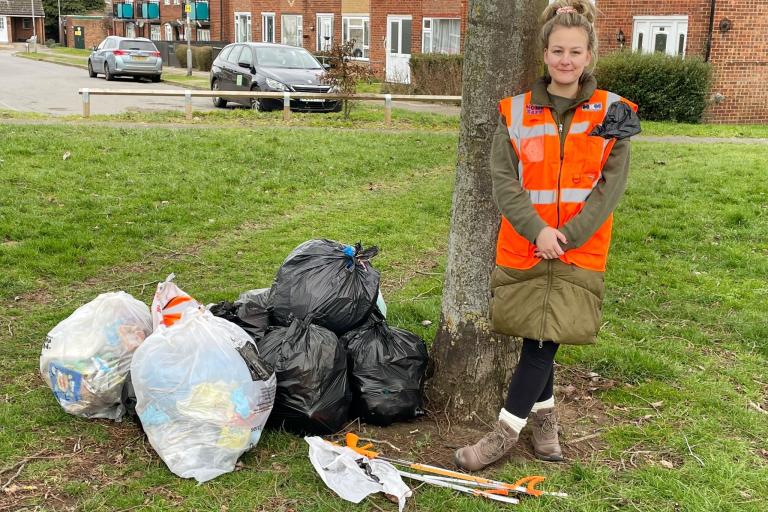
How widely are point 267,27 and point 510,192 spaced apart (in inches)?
1430

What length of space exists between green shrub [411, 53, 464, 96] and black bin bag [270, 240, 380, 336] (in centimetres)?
1765

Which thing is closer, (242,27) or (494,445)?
(494,445)

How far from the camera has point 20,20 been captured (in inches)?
3162

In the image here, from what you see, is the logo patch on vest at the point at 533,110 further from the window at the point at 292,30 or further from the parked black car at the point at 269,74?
the window at the point at 292,30

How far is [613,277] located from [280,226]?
123 inches

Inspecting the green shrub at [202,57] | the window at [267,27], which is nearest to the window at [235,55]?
the green shrub at [202,57]

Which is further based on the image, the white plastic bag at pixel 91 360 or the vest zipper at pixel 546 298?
the white plastic bag at pixel 91 360

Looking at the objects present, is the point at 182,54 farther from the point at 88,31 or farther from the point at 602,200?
the point at 602,200

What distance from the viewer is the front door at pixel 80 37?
6341 centimetres

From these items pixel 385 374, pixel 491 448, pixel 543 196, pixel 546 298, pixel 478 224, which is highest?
pixel 543 196

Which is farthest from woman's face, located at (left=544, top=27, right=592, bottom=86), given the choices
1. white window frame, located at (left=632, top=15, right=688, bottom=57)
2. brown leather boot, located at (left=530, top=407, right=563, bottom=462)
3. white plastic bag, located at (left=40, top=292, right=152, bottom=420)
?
white window frame, located at (left=632, top=15, right=688, bottom=57)

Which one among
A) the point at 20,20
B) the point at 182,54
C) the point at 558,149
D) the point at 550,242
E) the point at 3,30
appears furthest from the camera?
the point at 20,20

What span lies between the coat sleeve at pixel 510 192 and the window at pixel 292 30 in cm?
3336

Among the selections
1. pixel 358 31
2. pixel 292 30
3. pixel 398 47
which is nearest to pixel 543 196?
pixel 398 47
